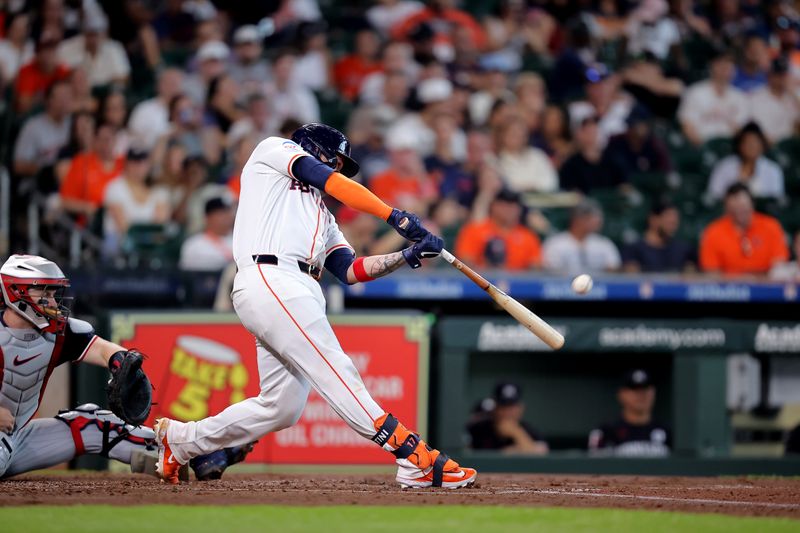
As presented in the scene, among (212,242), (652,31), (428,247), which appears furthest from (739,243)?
(428,247)

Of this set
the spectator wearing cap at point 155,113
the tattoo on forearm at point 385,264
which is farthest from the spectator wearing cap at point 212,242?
the tattoo on forearm at point 385,264

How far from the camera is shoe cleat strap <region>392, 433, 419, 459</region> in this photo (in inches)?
236

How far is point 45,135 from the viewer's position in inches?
439

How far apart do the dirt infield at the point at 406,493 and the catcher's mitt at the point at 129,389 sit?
357mm

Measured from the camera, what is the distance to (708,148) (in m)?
13.1

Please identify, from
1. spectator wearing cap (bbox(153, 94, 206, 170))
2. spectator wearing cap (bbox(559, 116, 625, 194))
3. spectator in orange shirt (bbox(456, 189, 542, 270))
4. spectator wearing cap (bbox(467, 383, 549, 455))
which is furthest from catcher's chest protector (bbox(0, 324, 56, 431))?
spectator wearing cap (bbox(559, 116, 625, 194))

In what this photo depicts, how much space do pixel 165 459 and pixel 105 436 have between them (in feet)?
1.84

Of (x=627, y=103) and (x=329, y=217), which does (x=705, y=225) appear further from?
(x=329, y=217)

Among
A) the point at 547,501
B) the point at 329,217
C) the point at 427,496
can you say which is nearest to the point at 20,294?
the point at 329,217

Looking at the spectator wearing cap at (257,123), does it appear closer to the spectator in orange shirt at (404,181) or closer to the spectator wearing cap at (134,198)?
the spectator wearing cap at (134,198)

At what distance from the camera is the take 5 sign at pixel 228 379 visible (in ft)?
28.6

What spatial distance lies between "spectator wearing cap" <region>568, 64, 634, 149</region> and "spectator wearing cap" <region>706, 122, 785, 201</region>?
106 centimetres

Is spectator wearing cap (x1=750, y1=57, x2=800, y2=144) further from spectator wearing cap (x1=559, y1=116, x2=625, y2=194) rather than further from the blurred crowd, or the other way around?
spectator wearing cap (x1=559, y1=116, x2=625, y2=194)

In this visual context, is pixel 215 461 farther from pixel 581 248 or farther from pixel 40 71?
pixel 40 71
